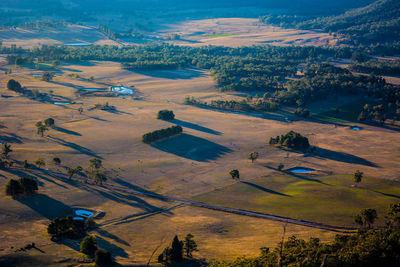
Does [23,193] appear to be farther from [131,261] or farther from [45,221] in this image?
[131,261]

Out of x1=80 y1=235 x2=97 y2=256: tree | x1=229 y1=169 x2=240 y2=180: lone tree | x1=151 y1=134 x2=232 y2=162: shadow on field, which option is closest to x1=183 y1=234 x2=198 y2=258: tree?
x1=80 y1=235 x2=97 y2=256: tree

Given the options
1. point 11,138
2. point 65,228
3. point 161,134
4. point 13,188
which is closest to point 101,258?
point 65,228

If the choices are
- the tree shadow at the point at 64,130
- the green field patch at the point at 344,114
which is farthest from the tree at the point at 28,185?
the green field patch at the point at 344,114

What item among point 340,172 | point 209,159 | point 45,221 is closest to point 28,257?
point 45,221

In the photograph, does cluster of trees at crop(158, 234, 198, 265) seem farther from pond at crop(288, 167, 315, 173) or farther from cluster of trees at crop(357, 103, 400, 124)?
cluster of trees at crop(357, 103, 400, 124)

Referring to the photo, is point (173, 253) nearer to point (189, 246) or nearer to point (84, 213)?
point (189, 246)
